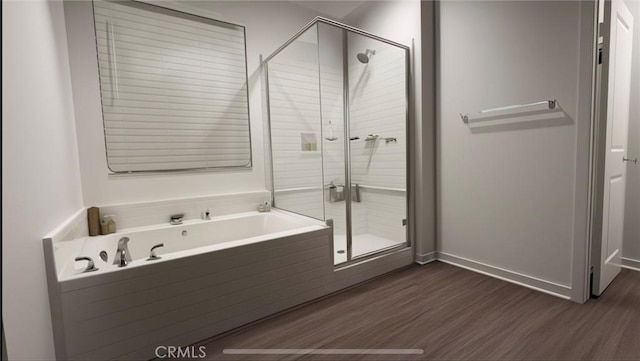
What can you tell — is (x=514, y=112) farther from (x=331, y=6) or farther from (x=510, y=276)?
(x=331, y=6)

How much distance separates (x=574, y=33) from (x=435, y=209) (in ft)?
5.33

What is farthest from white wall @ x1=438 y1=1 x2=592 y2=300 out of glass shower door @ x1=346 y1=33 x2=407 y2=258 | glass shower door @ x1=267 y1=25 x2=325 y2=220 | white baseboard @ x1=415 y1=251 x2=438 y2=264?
glass shower door @ x1=267 y1=25 x2=325 y2=220

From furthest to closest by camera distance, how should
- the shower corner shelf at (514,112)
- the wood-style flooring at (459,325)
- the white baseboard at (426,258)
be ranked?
the white baseboard at (426,258) → the shower corner shelf at (514,112) → the wood-style flooring at (459,325)

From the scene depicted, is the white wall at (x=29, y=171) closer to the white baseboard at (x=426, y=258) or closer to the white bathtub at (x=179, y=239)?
the white bathtub at (x=179, y=239)

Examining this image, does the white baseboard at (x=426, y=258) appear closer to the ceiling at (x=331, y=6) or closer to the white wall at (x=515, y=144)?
the white wall at (x=515, y=144)

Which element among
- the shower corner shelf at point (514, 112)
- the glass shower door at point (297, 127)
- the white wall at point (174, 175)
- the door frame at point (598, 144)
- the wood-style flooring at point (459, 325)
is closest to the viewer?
the wood-style flooring at point (459, 325)

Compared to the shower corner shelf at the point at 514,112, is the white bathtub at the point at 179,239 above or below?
below

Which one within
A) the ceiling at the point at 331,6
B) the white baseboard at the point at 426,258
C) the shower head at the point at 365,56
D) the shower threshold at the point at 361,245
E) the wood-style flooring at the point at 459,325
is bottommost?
the wood-style flooring at the point at 459,325

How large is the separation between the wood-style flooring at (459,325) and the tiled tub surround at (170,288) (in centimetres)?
14

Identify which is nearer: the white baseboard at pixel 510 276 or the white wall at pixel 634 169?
the white baseboard at pixel 510 276

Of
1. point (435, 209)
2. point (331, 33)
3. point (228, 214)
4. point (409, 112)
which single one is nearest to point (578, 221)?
point (435, 209)

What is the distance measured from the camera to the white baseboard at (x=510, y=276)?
1956 mm

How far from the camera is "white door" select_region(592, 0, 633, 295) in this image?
184 centimetres

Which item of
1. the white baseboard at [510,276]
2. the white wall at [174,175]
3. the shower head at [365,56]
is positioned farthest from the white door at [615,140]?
the white wall at [174,175]
